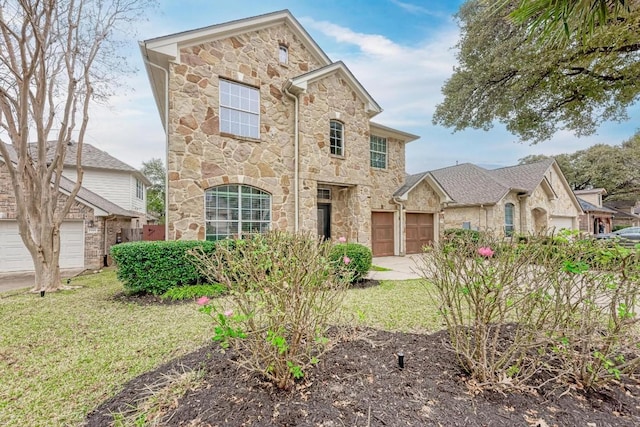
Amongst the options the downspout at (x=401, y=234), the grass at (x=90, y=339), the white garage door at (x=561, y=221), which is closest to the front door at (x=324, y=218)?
the downspout at (x=401, y=234)

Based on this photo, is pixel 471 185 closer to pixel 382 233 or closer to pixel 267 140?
pixel 382 233

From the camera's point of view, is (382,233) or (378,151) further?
(382,233)

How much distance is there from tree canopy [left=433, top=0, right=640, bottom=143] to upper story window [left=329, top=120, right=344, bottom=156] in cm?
405

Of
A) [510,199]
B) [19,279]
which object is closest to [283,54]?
[19,279]

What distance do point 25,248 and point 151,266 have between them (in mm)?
9133

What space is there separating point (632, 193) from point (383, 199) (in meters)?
33.2

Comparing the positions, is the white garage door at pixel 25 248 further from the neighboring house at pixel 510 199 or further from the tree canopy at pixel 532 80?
the neighboring house at pixel 510 199

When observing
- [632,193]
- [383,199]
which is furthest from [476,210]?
[632,193]

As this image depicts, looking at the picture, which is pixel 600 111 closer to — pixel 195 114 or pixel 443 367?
pixel 443 367

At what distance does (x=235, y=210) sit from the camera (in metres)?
9.06

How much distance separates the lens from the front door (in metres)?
12.0

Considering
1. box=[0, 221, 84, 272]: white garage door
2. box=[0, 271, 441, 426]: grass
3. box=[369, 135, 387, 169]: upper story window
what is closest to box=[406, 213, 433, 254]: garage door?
box=[369, 135, 387, 169]: upper story window

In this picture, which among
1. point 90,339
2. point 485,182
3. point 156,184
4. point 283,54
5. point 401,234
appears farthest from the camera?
point 156,184

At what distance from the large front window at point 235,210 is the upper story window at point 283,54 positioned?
491 centimetres
